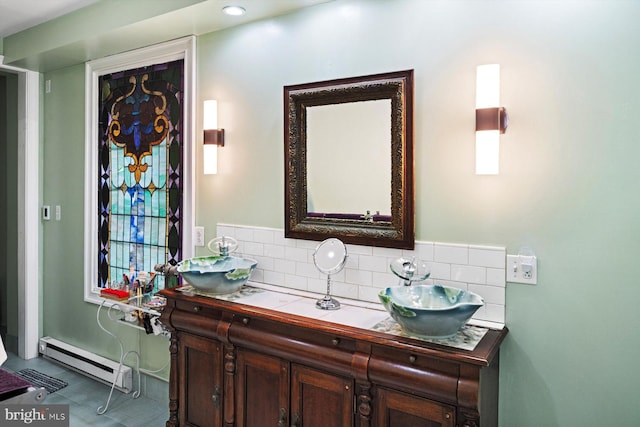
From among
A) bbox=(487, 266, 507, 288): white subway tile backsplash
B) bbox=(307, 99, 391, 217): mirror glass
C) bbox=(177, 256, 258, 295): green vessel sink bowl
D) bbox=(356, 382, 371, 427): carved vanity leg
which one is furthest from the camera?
bbox=(177, 256, 258, 295): green vessel sink bowl

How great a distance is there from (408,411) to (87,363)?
2.80 m

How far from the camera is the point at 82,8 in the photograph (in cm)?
301

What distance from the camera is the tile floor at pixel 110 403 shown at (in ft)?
9.43

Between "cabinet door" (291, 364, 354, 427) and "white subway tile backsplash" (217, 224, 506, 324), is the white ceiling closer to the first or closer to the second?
"white subway tile backsplash" (217, 224, 506, 324)

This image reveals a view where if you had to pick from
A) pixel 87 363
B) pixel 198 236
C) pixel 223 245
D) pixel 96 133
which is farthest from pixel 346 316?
pixel 96 133

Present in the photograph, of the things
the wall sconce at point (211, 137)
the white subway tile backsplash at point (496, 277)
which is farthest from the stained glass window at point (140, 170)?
the white subway tile backsplash at point (496, 277)

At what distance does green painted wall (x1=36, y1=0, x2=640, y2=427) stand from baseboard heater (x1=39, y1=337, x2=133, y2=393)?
7.99 feet

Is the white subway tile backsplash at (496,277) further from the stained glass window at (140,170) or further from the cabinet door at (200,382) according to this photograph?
the stained glass window at (140,170)

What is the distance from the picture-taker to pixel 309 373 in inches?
77.9

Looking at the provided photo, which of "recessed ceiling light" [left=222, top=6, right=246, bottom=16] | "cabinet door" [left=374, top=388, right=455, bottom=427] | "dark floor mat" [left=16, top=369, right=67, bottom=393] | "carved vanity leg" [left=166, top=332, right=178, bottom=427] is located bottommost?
"dark floor mat" [left=16, top=369, right=67, bottom=393]

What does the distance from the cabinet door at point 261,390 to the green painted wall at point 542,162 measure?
0.93m

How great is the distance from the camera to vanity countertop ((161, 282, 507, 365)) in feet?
5.57

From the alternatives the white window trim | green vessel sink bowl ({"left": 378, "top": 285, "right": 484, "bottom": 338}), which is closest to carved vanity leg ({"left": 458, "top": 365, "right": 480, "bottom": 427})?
green vessel sink bowl ({"left": 378, "top": 285, "right": 484, "bottom": 338})

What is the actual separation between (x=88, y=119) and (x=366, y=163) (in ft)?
8.10
